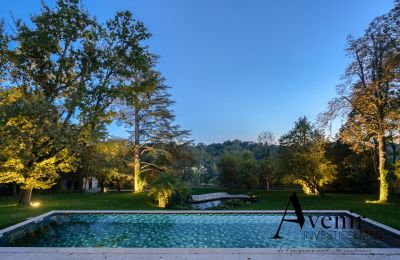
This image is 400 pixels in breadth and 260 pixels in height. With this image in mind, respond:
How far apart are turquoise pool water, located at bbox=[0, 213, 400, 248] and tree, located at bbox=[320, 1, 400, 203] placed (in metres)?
8.28

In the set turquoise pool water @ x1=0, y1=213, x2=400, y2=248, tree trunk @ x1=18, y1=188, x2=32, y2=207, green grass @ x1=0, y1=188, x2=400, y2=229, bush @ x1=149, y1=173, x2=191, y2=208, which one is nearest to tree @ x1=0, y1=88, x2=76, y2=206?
tree trunk @ x1=18, y1=188, x2=32, y2=207

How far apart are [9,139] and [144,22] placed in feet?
31.9

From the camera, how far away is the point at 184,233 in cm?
830

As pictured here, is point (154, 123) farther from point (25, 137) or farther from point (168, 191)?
point (25, 137)

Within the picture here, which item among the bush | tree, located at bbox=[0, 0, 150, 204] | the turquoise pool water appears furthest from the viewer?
the bush

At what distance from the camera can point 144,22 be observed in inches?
623

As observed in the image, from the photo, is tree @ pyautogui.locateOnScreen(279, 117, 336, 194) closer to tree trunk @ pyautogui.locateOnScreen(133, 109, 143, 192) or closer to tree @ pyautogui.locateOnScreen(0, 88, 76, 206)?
tree trunk @ pyautogui.locateOnScreen(133, 109, 143, 192)

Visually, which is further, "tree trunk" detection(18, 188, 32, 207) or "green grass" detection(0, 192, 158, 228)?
"tree trunk" detection(18, 188, 32, 207)

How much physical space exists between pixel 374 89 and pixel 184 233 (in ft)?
45.5

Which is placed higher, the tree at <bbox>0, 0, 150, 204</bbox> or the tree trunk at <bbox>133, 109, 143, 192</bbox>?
the tree at <bbox>0, 0, 150, 204</bbox>

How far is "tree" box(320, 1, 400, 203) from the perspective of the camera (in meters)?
14.7

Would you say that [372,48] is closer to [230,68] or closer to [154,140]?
[230,68]

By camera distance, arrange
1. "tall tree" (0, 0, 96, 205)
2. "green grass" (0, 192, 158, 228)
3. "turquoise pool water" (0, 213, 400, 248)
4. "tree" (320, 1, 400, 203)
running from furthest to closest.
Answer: "tree" (320, 1, 400, 203) < "tall tree" (0, 0, 96, 205) < "green grass" (0, 192, 158, 228) < "turquoise pool water" (0, 213, 400, 248)

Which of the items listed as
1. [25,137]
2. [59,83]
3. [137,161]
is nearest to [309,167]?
[137,161]
